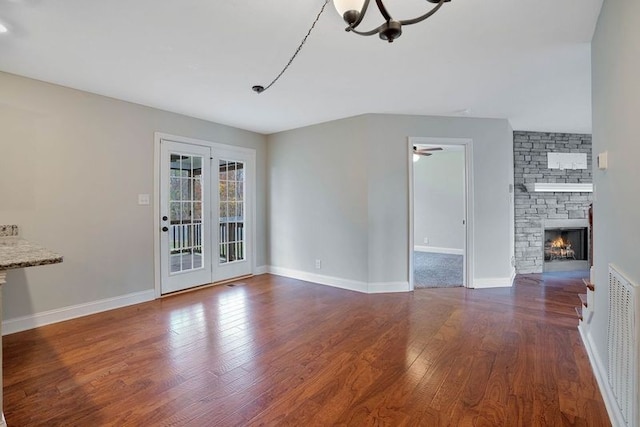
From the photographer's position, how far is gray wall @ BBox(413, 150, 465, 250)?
23.1ft

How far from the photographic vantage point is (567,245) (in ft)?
17.6

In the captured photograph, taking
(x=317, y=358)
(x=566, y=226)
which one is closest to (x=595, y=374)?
(x=317, y=358)

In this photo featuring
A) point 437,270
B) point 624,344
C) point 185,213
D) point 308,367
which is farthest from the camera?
point 437,270

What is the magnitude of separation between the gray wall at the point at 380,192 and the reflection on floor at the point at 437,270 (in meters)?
0.50

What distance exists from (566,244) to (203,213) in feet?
19.9

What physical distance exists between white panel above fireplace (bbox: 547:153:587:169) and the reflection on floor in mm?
2277

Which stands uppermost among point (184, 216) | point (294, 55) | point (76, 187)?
point (294, 55)

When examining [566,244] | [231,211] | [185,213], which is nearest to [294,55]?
[185,213]

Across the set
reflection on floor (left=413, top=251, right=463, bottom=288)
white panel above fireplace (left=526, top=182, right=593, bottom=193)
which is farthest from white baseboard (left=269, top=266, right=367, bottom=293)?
white panel above fireplace (left=526, top=182, right=593, bottom=193)

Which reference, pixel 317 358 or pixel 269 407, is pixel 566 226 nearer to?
pixel 317 358

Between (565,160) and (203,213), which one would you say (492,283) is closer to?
(565,160)

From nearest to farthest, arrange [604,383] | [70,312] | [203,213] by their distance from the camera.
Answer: [604,383], [70,312], [203,213]

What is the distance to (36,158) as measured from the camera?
294 centimetres

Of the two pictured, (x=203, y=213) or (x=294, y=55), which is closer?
(x=294, y=55)
